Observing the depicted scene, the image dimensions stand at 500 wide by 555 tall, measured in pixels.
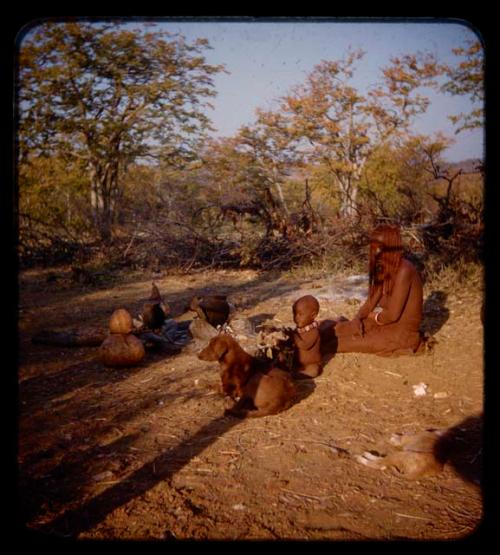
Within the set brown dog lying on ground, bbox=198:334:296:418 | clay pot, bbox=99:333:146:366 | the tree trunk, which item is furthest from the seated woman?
the tree trunk

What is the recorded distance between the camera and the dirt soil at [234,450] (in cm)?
248

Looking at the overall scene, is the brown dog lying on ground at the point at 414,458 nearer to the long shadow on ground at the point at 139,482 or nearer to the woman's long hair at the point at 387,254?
the long shadow on ground at the point at 139,482

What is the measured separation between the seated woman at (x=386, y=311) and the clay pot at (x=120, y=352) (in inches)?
82.9

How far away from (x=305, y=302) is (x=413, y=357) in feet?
4.98

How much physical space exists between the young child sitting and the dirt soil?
170mm

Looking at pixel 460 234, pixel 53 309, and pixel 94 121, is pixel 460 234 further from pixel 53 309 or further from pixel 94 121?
pixel 94 121

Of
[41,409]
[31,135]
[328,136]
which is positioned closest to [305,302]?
[41,409]

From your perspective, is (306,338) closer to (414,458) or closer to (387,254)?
(387,254)

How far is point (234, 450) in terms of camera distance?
10.7 feet

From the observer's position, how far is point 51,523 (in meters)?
2.46

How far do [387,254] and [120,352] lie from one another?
3103 millimetres

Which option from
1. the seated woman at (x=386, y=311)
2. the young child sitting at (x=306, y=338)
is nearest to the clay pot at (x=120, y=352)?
the young child sitting at (x=306, y=338)

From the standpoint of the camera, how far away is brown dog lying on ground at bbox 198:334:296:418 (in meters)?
3.72

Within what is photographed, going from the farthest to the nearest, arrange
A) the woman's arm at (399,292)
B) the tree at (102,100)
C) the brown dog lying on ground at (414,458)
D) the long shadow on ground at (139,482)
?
the tree at (102,100)
the woman's arm at (399,292)
the brown dog lying on ground at (414,458)
the long shadow on ground at (139,482)
